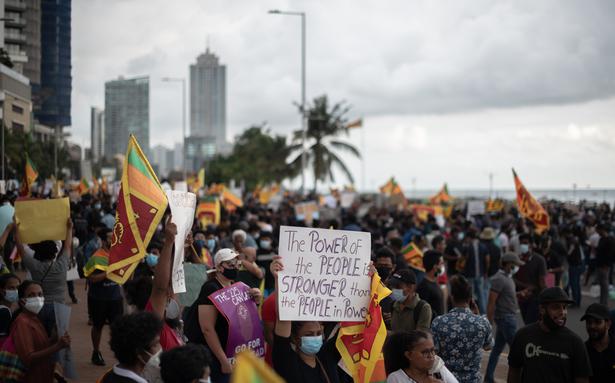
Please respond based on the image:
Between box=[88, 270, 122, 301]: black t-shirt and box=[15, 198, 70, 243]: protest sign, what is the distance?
200 cm

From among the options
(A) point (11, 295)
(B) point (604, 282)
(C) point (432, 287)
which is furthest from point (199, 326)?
(B) point (604, 282)

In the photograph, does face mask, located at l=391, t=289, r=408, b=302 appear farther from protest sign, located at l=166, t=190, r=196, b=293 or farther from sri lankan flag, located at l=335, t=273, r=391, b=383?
protest sign, located at l=166, t=190, r=196, b=293

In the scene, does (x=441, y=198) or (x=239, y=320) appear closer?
(x=239, y=320)

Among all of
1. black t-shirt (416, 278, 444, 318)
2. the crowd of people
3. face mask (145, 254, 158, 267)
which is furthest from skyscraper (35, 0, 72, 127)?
black t-shirt (416, 278, 444, 318)

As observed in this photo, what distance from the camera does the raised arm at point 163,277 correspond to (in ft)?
19.3

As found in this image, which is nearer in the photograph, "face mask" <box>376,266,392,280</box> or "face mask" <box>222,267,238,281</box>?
"face mask" <box>222,267,238,281</box>

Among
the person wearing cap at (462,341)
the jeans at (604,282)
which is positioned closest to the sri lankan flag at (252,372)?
the person wearing cap at (462,341)

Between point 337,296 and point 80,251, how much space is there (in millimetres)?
8420

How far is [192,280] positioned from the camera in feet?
30.2

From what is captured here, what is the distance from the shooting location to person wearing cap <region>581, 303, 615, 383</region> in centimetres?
585

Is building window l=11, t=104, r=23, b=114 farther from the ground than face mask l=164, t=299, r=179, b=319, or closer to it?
farther from the ground

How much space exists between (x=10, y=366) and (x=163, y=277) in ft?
4.20

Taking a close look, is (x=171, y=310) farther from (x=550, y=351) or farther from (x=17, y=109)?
(x=17, y=109)

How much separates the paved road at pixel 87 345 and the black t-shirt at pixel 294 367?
4.67 metres
